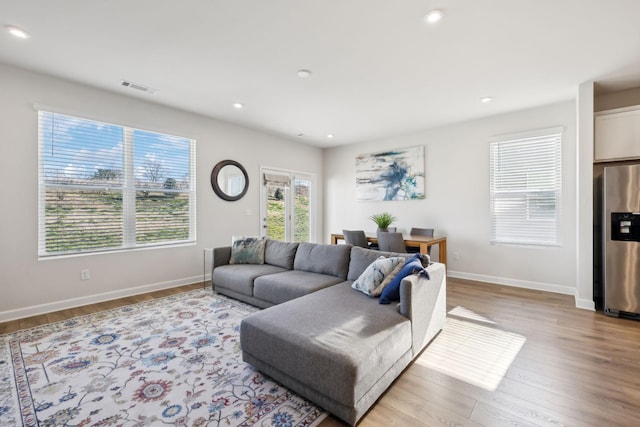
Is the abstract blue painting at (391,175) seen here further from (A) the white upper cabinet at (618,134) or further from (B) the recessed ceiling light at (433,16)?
(B) the recessed ceiling light at (433,16)

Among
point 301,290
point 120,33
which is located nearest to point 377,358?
point 301,290

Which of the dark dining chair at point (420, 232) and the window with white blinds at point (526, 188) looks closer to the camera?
the window with white blinds at point (526, 188)

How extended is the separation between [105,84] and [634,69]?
5.97 meters

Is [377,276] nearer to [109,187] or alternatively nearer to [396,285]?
[396,285]

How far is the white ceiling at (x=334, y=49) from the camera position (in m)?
2.10

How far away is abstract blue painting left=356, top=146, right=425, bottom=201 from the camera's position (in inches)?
209

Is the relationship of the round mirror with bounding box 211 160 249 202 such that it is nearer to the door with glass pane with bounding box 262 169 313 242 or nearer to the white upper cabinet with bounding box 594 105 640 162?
the door with glass pane with bounding box 262 169 313 242

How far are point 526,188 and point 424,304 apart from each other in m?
3.23

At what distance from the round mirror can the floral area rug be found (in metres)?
2.37

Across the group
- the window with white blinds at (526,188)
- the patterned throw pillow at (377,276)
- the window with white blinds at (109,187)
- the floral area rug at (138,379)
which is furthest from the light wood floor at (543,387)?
the window with white blinds at (526,188)

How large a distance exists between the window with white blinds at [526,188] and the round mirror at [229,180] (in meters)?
4.24

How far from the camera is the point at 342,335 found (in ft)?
5.75

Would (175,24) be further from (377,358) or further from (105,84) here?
(377,358)

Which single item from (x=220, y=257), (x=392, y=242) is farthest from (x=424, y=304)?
(x=220, y=257)
